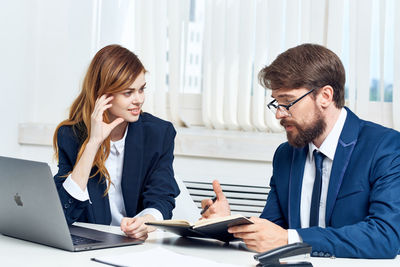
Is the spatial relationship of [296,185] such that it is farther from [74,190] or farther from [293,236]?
[74,190]

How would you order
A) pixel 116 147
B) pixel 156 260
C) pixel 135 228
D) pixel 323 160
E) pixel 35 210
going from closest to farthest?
pixel 156 260 < pixel 35 210 < pixel 135 228 < pixel 323 160 < pixel 116 147

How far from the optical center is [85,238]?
1546 millimetres

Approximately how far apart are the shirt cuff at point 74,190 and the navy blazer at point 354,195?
0.64 meters

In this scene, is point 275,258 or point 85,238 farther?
point 85,238

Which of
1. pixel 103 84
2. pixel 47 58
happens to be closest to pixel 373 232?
pixel 103 84

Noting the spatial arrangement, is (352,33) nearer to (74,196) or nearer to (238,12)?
(238,12)

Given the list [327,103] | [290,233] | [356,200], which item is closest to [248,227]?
[290,233]

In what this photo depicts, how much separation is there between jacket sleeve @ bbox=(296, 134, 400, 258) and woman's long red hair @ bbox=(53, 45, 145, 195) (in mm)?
899

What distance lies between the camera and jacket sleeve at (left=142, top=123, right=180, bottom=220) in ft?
6.77

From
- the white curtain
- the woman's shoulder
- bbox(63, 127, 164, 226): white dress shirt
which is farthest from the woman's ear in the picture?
the white curtain

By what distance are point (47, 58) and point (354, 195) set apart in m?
2.19

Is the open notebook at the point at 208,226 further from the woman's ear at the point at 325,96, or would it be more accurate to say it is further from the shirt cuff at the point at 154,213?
the woman's ear at the point at 325,96

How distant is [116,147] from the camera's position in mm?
2178

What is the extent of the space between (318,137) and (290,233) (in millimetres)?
444
